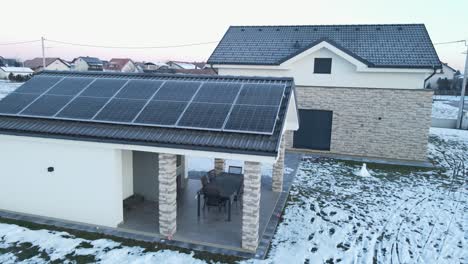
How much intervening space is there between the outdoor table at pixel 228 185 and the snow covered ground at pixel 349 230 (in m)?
1.85

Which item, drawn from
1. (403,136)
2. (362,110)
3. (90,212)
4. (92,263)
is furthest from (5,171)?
(403,136)

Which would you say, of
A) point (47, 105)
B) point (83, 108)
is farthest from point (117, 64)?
point (83, 108)

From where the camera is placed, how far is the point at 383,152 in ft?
65.6

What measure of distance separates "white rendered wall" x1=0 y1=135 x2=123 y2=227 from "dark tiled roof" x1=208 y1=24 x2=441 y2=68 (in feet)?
46.8

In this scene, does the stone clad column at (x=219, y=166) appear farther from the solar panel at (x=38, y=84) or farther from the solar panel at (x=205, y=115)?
the solar panel at (x=38, y=84)

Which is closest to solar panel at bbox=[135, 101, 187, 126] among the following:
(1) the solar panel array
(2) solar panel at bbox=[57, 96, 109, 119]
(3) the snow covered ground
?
(1) the solar panel array

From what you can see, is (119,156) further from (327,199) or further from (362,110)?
(362,110)

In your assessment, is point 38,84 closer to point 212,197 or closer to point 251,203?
point 212,197

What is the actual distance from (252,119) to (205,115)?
141 cm

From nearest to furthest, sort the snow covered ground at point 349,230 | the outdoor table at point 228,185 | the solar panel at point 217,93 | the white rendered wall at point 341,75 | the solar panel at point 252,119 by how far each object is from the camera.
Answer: the snow covered ground at point 349,230
the solar panel at point 252,119
the solar panel at point 217,93
the outdoor table at point 228,185
the white rendered wall at point 341,75

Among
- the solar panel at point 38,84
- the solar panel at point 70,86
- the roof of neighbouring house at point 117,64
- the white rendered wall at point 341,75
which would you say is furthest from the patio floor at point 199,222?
the roof of neighbouring house at point 117,64

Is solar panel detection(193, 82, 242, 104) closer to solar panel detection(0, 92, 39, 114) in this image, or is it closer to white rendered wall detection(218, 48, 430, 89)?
solar panel detection(0, 92, 39, 114)

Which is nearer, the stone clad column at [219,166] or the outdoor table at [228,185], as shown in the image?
the outdoor table at [228,185]

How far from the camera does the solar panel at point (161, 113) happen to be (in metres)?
9.32
